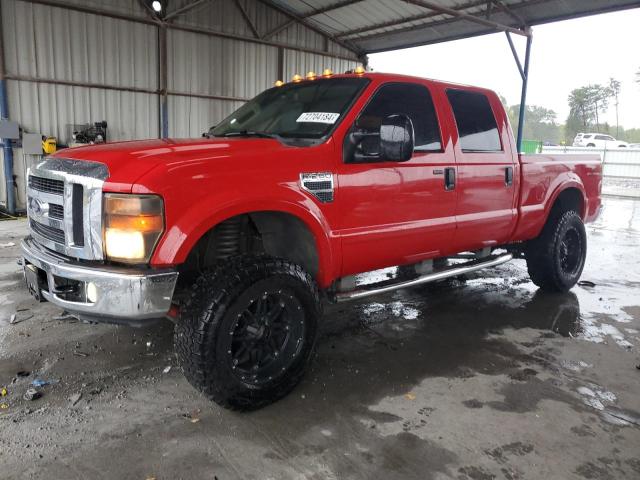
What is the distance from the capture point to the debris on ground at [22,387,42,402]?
2.85 m

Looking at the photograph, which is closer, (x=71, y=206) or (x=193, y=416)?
(x=71, y=206)

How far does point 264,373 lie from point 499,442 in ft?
4.22

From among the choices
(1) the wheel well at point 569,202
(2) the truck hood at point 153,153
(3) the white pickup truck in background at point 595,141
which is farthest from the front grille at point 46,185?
(3) the white pickup truck in background at point 595,141

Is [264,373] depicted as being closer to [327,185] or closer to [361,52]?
[327,185]

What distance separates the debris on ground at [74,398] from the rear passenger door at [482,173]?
2.85 m

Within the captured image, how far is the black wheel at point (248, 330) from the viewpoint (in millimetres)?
2568

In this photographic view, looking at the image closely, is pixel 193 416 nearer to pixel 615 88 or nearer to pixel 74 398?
pixel 74 398

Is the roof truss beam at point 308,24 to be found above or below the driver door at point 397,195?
above

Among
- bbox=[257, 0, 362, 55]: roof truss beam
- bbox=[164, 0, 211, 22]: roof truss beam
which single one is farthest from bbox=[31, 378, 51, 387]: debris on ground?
bbox=[257, 0, 362, 55]: roof truss beam

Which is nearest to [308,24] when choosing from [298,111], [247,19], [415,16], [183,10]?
[247,19]

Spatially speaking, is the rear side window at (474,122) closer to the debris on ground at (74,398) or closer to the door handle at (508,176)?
the door handle at (508,176)

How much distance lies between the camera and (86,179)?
2.50 meters

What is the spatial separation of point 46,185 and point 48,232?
27 centimetres

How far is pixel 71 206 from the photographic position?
2.56 meters
